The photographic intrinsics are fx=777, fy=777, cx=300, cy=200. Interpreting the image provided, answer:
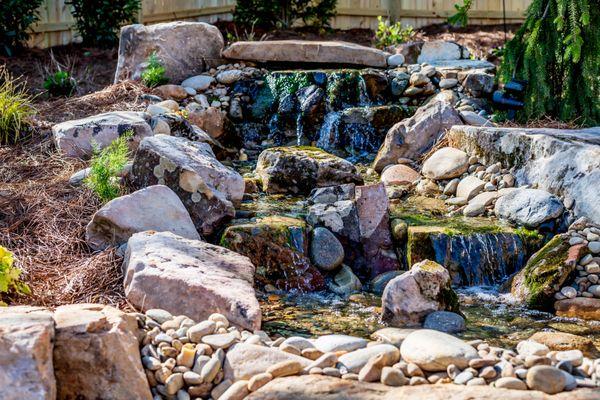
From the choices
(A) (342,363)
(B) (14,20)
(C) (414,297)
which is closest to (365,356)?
(A) (342,363)

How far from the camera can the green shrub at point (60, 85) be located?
844cm

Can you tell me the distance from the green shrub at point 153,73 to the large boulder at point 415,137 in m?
2.70

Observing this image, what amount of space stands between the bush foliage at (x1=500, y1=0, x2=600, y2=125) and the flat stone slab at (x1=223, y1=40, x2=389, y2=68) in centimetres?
203

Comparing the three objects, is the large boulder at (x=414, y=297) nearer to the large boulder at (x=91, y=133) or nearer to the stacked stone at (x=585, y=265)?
the stacked stone at (x=585, y=265)

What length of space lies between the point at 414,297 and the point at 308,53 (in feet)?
16.9

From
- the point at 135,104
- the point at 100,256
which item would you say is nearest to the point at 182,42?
the point at 135,104

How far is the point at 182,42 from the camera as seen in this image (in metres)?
8.97

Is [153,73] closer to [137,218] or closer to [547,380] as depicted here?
[137,218]

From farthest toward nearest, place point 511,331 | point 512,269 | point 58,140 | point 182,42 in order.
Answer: point 182,42
point 58,140
point 512,269
point 511,331

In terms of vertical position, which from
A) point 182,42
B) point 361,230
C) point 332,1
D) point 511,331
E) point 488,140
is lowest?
point 511,331

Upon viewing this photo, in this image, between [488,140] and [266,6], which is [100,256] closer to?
[488,140]

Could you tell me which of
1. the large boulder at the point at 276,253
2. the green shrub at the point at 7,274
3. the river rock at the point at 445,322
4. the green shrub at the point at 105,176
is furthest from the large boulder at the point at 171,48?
the river rock at the point at 445,322

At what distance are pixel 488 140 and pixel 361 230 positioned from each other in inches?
65.6

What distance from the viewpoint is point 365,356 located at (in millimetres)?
3352
